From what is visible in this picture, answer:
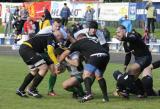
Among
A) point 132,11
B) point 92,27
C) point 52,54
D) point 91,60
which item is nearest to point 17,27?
point 132,11

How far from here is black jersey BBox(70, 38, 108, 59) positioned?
39.4 ft

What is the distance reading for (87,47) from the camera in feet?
39.5

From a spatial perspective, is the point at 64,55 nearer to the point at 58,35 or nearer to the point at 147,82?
the point at 58,35

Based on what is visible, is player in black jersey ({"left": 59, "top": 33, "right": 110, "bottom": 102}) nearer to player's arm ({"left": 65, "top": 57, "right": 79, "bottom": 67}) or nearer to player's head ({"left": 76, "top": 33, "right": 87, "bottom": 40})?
player's head ({"left": 76, "top": 33, "right": 87, "bottom": 40})

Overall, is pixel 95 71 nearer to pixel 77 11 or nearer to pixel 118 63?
pixel 118 63

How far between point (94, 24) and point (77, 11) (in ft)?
94.0

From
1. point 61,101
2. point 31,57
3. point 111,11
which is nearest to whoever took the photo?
point 61,101

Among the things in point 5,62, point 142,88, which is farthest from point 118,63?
point 142,88

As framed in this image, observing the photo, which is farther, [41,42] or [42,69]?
[41,42]

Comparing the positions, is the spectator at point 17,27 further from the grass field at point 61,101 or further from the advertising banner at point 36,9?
the grass field at point 61,101

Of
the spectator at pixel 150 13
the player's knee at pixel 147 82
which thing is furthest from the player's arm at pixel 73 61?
the spectator at pixel 150 13

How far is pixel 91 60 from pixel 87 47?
1.05ft

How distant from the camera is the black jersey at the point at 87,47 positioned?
12.0 metres

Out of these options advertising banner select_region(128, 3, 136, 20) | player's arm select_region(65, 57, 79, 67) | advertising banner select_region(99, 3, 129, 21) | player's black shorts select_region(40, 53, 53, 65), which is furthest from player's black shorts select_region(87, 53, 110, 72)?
advertising banner select_region(99, 3, 129, 21)
